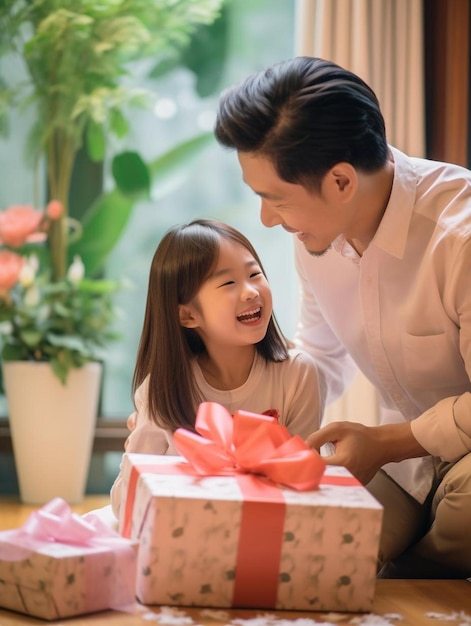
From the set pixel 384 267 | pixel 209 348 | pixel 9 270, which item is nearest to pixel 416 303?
pixel 384 267

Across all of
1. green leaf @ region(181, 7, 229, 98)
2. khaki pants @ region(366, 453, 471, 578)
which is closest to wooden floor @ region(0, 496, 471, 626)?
khaki pants @ region(366, 453, 471, 578)

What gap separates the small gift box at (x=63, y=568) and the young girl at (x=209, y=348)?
1.47ft

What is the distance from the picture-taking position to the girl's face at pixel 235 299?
1.83 m

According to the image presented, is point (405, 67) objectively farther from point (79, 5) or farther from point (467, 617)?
point (467, 617)

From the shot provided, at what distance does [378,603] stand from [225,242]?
2.51 ft

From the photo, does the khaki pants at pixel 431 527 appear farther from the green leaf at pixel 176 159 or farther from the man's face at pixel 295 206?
the green leaf at pixel 176 159

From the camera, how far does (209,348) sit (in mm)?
1948

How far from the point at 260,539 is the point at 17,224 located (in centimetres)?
214

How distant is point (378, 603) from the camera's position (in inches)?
55.5

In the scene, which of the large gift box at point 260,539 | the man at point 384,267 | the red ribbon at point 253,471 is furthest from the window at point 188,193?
the large gift box at point 260,539

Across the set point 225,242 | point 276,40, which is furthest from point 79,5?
point 225,242

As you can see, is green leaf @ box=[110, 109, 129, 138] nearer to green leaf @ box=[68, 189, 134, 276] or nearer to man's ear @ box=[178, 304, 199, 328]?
green leaf @ box=[68, 189, 134, 276]

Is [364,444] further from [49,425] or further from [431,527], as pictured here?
[49,425]

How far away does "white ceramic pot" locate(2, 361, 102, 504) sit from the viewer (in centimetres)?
312
